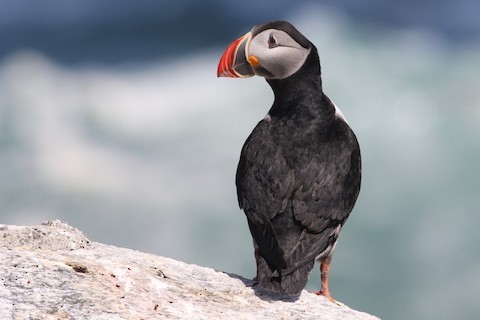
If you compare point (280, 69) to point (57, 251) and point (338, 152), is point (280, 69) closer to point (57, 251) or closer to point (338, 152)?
point (338, 152)

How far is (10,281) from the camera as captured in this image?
6230 mm

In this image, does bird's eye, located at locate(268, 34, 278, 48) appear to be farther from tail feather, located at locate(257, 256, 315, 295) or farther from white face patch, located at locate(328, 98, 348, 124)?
tail feather, located at locate(257, 256, 315, 295)

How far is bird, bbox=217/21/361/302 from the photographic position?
7.49 meters

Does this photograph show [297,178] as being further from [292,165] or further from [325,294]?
[325,294]

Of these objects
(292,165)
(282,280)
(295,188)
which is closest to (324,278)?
(282,280)

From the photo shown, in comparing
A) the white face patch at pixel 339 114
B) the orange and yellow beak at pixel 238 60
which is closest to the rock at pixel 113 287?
the white face patch at pixel 339 114

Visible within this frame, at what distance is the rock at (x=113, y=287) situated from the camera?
19.6 feet

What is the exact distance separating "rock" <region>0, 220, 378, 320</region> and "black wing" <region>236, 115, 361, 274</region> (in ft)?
1.93

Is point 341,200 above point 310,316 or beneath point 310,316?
above

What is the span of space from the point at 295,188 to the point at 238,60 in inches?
68.7

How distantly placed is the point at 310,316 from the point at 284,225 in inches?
42.4

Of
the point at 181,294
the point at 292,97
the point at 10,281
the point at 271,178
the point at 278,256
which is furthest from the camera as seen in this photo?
the point at 292,97

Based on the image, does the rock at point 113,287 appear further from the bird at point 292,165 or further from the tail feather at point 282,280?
the bird at point 292,165

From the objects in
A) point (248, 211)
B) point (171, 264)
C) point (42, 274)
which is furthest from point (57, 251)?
point (248, 211)
